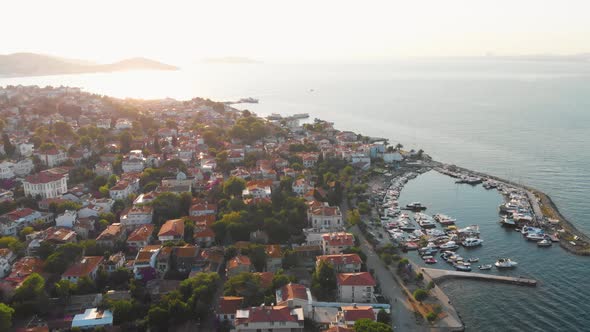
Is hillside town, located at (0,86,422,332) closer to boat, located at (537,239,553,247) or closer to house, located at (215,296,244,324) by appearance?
house, located at (215,296,244,324)

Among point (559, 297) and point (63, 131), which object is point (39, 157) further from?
point (559, 297)

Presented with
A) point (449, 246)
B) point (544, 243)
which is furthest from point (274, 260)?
point (544, 243)

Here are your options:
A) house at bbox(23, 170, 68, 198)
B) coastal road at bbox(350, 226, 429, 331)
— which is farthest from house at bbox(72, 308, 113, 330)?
house at bbox(23, 170, 68, 198)

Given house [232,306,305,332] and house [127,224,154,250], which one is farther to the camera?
house [127,224,154,250]

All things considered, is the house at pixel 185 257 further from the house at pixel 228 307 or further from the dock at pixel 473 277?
the dock at pixel 473 277

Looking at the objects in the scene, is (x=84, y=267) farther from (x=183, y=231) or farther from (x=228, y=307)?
(x=228, y=307)

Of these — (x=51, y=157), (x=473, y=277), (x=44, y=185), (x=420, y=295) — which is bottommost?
(x=473, y=277)
